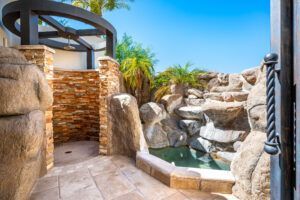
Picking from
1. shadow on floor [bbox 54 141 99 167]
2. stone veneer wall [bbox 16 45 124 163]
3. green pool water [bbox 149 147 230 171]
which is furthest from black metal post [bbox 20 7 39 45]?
green pool water [bbox 149 147 230 171]

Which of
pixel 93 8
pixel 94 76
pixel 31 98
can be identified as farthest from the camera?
pixel 93 8

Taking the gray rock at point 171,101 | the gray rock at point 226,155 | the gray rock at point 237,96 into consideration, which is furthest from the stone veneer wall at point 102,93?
the gray rock at point 237,96

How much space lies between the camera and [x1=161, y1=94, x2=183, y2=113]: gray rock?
6.85 metres

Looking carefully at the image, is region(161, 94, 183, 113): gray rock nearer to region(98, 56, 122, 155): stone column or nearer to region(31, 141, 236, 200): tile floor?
region(98, 56, 122, 155): stone column

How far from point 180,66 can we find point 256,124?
566 cm

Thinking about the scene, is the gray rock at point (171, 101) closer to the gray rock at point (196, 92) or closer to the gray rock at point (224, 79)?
the gray rock at point (196, 92)

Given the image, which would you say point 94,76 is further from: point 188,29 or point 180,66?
point 188,29

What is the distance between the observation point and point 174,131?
22.1ft

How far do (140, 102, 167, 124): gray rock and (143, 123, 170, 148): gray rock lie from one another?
247 millimetres

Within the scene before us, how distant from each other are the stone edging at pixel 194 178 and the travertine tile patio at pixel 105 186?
2.7 inches

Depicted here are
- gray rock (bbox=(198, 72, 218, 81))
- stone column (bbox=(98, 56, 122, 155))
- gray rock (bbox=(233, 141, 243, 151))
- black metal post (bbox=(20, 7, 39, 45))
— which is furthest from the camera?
gray rock (bbox=(198, 72, 218, 81))

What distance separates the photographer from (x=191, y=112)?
6.73 metres

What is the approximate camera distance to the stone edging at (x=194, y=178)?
199 centimetres

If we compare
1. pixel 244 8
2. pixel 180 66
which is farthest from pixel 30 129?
pixel 244 8
